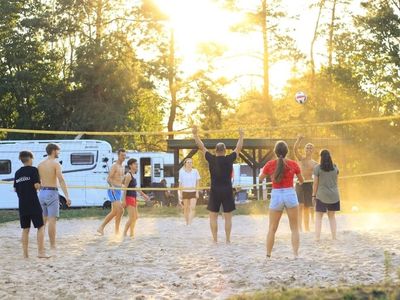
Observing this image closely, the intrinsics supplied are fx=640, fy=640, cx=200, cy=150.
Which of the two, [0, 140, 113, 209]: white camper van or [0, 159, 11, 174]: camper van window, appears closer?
[0, 140, 113, 209]: white camper van

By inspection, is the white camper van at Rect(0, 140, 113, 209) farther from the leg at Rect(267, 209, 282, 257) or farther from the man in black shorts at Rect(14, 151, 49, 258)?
the leg at Rect(267, 209, 282, 257)

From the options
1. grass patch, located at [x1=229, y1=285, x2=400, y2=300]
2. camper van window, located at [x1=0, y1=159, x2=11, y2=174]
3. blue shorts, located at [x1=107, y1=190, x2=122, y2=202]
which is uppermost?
camper van window, located at [x1=0, y1=159, x2=11, y2=174]

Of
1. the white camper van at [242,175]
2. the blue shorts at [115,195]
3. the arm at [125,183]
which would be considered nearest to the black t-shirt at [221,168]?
the arm at [125,183]

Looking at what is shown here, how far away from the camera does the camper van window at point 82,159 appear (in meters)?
22.7

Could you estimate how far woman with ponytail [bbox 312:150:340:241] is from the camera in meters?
9.79

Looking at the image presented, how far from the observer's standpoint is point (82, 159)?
22.7 m

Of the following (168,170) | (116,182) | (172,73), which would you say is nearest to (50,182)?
(116,182)

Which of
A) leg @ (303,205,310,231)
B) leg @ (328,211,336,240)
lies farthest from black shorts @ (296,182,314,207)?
leg @ (328,211,336,240)

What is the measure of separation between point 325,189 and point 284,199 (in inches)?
82.0

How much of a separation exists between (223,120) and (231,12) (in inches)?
290

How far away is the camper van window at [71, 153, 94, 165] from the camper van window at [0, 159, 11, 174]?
226 cm

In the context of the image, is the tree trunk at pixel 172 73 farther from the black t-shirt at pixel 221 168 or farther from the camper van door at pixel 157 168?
the black t-shirt at pixel 221 168

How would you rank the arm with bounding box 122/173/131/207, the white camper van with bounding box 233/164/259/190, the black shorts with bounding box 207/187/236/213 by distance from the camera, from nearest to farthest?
1. the black shorts with bounding box 207/187/236/213
2. the arm with bounding box 122/173/131/207
3. the white camper van with bounding box 233/164/259/190

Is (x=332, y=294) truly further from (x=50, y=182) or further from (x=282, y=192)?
(x=50, y=182)
